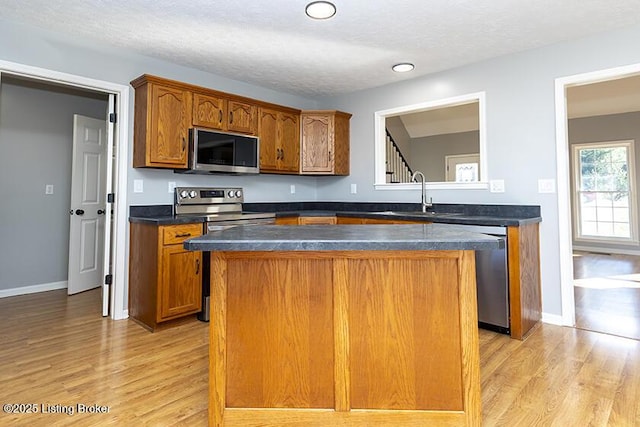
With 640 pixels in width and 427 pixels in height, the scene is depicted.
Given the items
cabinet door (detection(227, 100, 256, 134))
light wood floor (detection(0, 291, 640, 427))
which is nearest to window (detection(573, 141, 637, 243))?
light wood floor (detection(0, 291, 640, 427))

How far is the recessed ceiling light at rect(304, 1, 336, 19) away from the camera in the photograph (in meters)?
2.34

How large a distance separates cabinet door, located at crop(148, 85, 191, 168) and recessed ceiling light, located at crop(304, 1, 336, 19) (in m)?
1.36

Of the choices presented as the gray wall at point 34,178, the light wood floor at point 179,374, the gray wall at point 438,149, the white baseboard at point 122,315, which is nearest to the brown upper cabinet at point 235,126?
the white baseboard at point 122,315

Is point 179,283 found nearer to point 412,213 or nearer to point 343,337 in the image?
point 343,337

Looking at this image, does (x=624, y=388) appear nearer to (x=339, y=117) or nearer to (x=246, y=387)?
(x=246, y=387)

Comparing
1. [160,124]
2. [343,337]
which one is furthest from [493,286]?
[160,124]

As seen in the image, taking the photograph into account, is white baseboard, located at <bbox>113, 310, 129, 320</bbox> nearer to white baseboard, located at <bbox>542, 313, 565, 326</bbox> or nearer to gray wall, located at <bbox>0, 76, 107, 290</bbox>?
gray wall, located at <bbox>0, 76, 107, 290</bbox>

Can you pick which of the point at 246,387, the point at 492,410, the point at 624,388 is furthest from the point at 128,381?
the point at 624,388

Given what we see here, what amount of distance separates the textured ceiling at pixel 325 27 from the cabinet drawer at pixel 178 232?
1.50 meters

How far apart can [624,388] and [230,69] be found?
3790mm

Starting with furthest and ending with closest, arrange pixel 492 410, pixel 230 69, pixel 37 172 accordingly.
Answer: pixel 37 172 < pixel 230 69 < pixel 492 410

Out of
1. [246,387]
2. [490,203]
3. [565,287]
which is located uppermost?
[490,203]

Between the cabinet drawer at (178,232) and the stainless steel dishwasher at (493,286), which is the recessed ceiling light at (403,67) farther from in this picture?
the cabinet drawer at (178,232)

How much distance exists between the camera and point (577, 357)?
224cm
